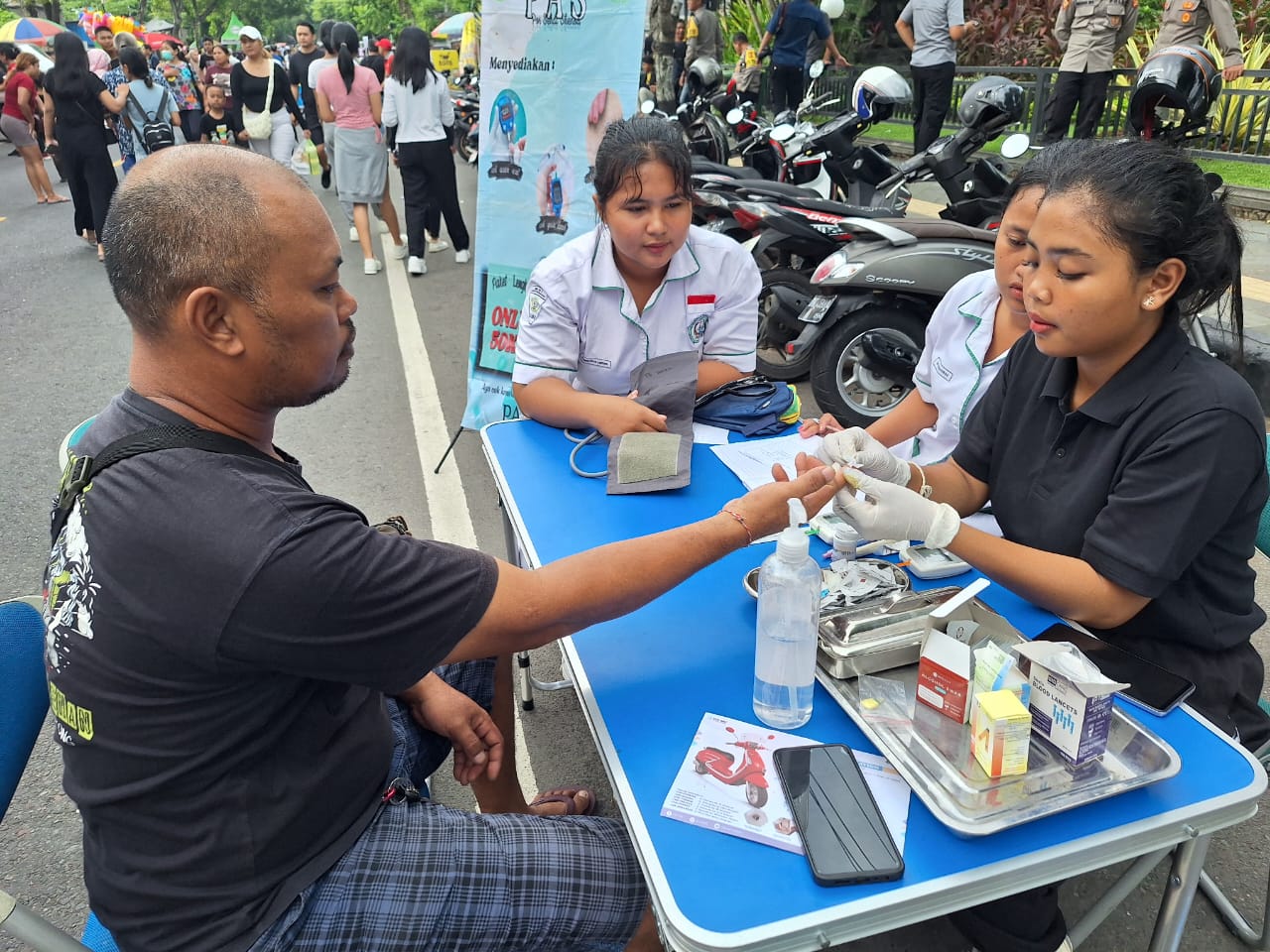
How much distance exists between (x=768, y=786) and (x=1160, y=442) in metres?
0.89

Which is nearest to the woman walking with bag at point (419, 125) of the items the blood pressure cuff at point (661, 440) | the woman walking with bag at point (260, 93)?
the woman walking with bag at point (260, 93)

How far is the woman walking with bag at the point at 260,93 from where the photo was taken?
28.9 ft

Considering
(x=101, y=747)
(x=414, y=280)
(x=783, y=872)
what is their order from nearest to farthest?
(x=783, y=872) → (x=101, y=747) → (x=414, y=280)

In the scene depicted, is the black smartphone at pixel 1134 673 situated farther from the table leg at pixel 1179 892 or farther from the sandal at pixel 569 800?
the sandal at pixel 569 800

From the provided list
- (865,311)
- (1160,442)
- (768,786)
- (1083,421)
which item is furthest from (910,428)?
(865,311)

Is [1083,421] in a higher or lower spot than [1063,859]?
higher

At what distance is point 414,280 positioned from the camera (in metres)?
7.34

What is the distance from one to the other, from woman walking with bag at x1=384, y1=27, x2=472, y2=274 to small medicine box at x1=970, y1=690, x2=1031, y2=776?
21.9 feet

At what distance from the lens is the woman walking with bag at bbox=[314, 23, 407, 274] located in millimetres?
7160

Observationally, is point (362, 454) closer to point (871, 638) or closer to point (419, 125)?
point (871, 638)

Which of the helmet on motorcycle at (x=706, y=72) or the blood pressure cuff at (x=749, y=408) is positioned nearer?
the blood pressure cuff at (x=749, y=408)

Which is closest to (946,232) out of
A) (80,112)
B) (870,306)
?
(870,306)

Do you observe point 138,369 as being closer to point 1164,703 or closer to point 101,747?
point 101,747

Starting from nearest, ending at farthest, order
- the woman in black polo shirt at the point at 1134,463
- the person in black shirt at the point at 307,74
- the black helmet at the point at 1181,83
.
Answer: the woman in black polo shirt at the point at 1134,463 → the black helmet at the point at 1181,83 → the person in black shirt at the point at 307,74
